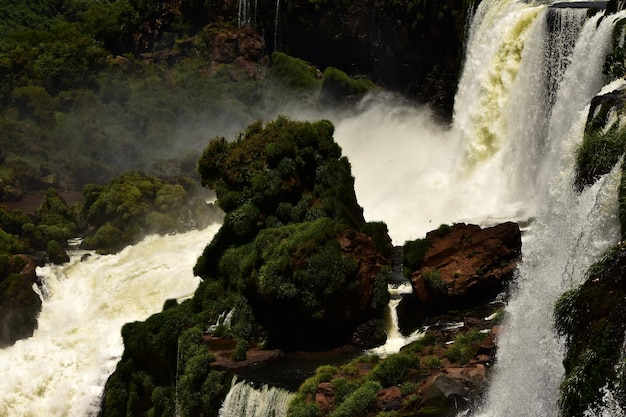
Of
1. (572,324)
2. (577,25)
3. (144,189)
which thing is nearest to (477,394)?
(572,324)

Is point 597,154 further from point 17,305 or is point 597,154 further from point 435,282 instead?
point 17,305

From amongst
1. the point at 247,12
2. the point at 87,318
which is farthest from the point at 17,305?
the point at 247,12

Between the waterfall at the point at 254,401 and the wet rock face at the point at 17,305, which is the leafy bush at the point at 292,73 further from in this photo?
the waterfall at the point at 254,401

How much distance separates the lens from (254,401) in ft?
75.6

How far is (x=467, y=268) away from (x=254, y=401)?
738 cm

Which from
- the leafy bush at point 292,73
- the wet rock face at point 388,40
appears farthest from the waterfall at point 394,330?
the leafy bush at point 292,73


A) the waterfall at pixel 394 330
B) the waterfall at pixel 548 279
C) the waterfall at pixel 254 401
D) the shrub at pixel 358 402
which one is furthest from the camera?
the waterfall at pixel 394 330

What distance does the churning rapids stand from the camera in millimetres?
24394

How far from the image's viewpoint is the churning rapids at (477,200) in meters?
24.4

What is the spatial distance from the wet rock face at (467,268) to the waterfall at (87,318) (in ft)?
38.2

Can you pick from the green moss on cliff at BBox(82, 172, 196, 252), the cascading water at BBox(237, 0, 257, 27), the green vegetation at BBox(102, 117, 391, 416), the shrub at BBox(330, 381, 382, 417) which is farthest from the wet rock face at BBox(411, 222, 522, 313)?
the cascading water at BBox(237, 0, 257, 27)

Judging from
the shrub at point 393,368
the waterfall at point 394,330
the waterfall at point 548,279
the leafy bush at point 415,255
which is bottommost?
the waterfall at point 394,330

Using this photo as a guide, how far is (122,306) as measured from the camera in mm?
35406

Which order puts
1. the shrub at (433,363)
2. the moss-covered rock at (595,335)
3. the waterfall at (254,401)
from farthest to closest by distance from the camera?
1. the waterfall at (254,401)
2. the shrub at (433,363)
3. the moss-covered rock at (595,335)
